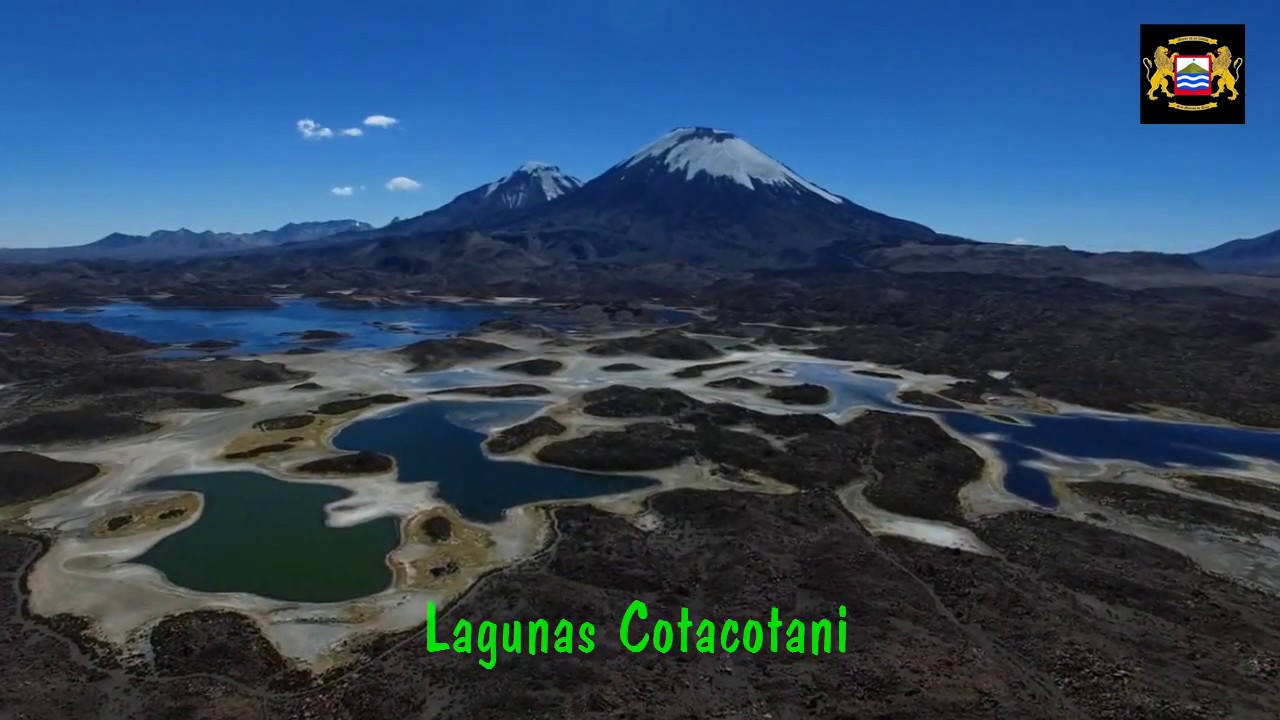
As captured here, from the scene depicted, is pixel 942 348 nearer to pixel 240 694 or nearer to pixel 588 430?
pixel 588 430

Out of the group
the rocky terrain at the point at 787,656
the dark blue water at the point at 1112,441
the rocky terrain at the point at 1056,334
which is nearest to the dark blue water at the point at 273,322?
the rocky terrain at the point at 1056,334

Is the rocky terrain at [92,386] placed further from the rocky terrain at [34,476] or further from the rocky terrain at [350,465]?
the rocky terrain at [350,465]

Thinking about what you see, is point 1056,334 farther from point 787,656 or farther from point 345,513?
point 345,513

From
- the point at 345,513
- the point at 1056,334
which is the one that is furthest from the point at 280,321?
the point at 1056,334

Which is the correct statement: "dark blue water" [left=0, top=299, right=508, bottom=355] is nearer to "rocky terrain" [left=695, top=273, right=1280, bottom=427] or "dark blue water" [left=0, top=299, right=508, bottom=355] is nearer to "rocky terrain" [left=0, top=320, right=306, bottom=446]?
"rocky terrain" [left=0, top=320, right=306, bottom=446]

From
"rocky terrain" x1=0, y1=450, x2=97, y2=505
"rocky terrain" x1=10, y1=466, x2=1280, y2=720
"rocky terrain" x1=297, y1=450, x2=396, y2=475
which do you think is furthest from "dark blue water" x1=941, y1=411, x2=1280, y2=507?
"rocky terrain" x1=0, y1=450, x2=97, y2=505

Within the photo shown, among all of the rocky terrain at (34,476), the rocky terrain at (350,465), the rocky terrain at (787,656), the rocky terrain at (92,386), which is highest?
the rocky terrain at (92,386)
